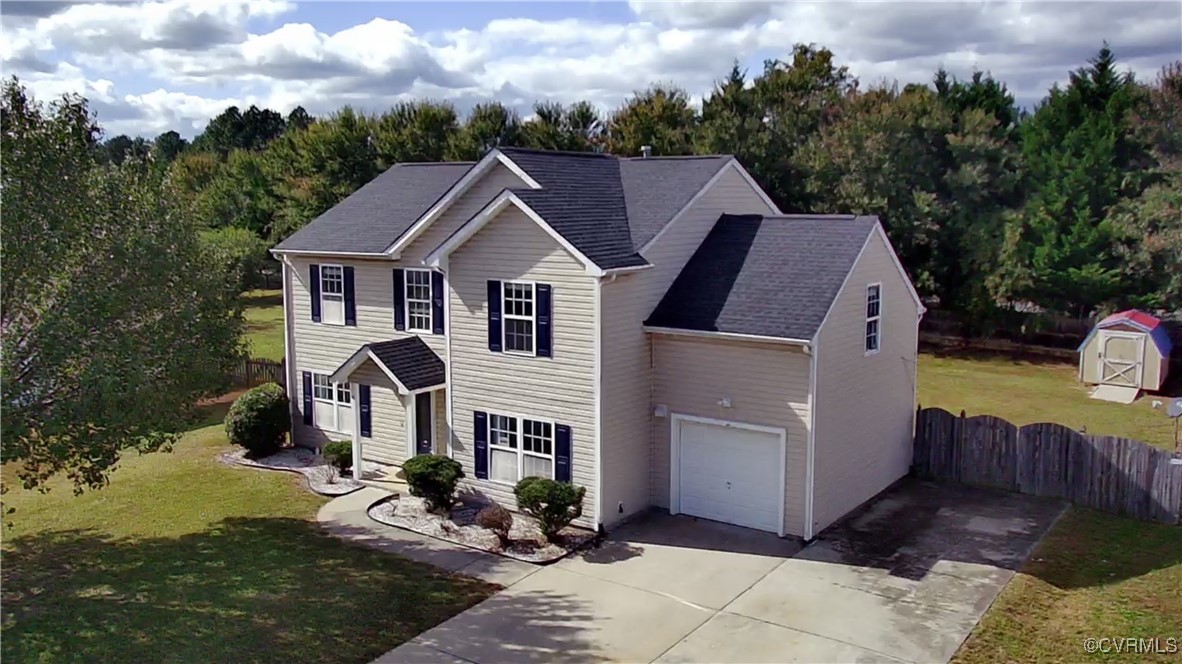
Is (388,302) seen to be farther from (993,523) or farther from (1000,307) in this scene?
(1000,307)

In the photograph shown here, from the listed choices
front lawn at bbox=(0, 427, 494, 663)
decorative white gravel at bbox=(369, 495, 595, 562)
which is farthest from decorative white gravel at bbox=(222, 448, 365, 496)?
decorative white gravel at bbox=(369, 495, 595, 562)

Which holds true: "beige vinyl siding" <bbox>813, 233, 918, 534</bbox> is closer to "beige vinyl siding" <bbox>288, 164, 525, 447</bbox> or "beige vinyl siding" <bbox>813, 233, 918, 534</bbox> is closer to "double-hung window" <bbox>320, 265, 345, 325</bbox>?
"beige vinyl siding" <bbox>288, 164, 525, 447</bbox>

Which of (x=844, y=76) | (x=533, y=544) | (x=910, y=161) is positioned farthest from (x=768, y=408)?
(x=844, y=76)

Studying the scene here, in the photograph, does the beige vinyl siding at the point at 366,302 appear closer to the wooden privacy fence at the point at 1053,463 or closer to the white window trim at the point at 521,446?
the white window trim at the point at 521,446

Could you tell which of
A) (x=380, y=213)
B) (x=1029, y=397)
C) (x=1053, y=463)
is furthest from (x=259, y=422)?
(x=1029, y=397)

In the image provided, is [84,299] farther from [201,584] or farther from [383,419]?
[383,419]
